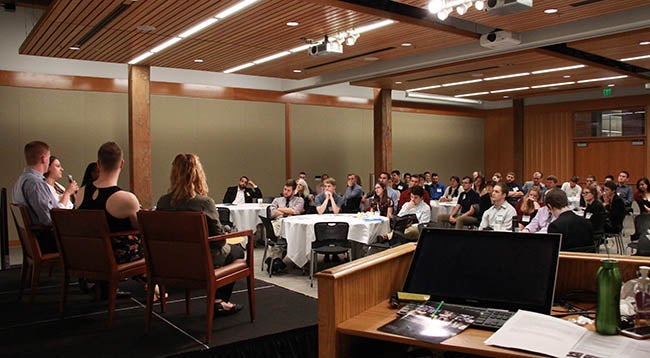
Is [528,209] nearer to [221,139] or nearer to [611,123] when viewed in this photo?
[221,139]

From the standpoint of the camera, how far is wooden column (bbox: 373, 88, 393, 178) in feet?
42.1

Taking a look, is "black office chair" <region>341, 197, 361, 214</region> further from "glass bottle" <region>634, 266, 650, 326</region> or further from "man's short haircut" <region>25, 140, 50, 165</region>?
"glass bottle" <region>634, 266, 650, 326</region>

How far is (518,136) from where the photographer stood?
16906 millimetres

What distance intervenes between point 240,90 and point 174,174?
8.89m

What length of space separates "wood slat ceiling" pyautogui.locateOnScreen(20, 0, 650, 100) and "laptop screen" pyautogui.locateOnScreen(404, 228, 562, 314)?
14.3 ft

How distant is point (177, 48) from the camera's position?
8.56 m

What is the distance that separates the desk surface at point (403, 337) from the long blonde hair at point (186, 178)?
96.9 inches

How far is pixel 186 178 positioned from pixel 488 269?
9.04 feet

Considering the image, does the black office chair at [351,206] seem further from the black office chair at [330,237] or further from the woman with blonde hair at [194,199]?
the woman with blonde hair at [194,199]

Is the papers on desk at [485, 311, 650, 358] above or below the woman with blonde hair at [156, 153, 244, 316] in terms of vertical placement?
below

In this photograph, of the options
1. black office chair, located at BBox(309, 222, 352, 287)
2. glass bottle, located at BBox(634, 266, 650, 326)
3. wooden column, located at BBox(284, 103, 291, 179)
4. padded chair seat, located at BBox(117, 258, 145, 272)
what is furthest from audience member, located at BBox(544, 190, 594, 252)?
wooden column, located at BBox(284, 103, 291, 179)

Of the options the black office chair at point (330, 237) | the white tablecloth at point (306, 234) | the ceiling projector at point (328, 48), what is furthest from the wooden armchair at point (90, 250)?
the ceiling projector at point (328, 48)

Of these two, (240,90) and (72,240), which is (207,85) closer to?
(240,90)

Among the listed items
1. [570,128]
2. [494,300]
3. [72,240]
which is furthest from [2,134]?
[570,128]
